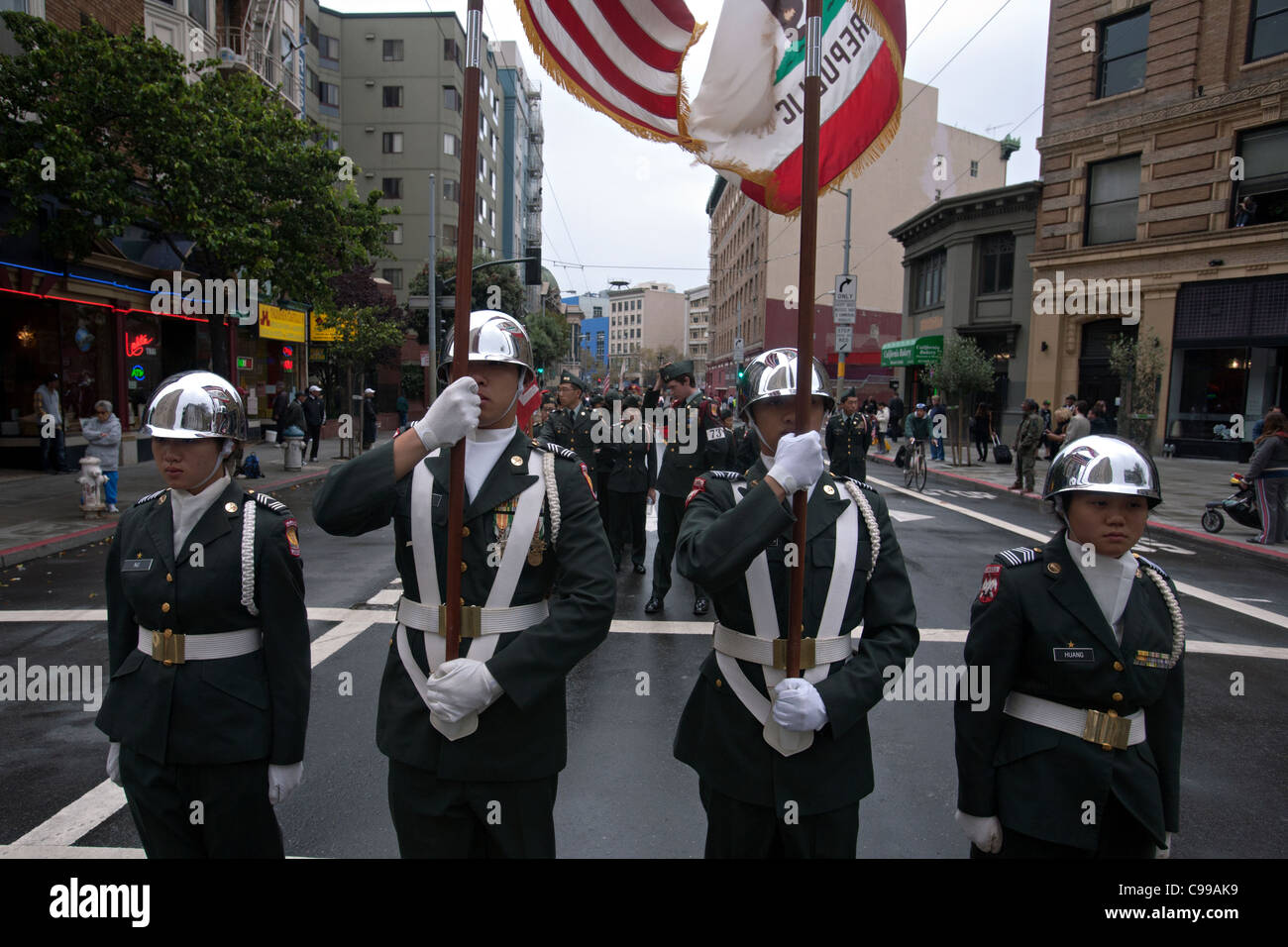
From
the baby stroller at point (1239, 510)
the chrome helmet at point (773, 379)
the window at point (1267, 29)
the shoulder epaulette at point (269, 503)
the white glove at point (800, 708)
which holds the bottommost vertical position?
the baby stroller at point (1239, 510)

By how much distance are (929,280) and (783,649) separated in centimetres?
3499

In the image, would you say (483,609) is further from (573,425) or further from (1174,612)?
(573,425)

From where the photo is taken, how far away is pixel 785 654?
239 centimetres

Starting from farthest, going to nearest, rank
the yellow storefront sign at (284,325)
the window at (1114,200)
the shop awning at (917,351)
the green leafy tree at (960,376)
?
1. the shop awning at (917,351)
2. the yellow storefront sign at (284,325)
3. the green leafy tree at (960,376)
4. the window at (1114,200)

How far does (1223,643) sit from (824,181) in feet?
20.1

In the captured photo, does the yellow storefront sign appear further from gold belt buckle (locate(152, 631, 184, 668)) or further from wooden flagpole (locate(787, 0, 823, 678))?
wooden flagpole (locate(787, 0, 823, 678))

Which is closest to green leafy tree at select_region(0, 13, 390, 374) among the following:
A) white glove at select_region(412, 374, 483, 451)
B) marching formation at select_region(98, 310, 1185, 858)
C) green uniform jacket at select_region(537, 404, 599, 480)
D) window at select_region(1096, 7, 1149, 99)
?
green uniform jacket at select_region(537, 404, 599, 480)

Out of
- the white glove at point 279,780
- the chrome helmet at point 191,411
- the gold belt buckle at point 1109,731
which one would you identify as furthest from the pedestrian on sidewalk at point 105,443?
the gold belt buckle at point 1109,731

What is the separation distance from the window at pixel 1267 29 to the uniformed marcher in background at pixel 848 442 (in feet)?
59.5

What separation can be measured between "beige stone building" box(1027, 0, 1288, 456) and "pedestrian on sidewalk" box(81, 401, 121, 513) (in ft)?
81.3

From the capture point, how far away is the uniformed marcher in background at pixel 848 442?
38.8 feet

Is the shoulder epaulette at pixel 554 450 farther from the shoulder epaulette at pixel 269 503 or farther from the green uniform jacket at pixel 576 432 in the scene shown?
the green uniform jacket at pixel 576 432

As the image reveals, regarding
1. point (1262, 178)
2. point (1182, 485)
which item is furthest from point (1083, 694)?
point (1262, 178)
